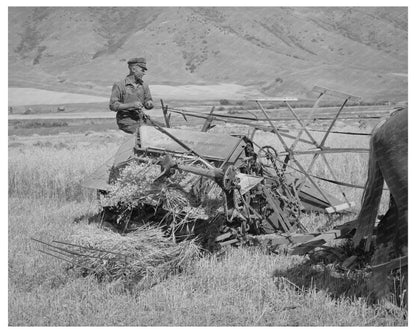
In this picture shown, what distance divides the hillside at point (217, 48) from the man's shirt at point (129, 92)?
49.3 metres

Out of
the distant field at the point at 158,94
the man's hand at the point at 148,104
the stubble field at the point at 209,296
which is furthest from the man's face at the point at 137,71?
the distant field at the point at 158,94

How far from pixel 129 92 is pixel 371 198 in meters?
4.97

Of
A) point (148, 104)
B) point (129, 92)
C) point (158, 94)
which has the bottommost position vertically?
point (148, 104)

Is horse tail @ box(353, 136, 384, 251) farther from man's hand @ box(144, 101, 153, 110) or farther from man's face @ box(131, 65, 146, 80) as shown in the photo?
man's face @ box(131, 65, 146, 80)

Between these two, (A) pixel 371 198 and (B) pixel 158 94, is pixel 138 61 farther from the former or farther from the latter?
(B) pixel 158 94

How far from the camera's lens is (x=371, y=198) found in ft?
Answer: 16.9

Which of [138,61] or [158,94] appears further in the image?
[158,94]

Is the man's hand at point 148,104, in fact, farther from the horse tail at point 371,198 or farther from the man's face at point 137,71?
the horse tail at point 371,198

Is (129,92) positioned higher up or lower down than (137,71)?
lower down

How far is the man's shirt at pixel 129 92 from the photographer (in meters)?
8.84

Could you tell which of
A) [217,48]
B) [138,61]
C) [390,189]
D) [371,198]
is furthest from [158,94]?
[390,189]
